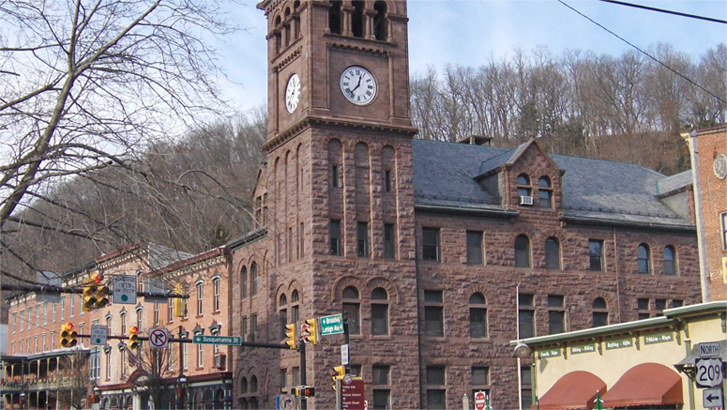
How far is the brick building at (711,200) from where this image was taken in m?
41.6

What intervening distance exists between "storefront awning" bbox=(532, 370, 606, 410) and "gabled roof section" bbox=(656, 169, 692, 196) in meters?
21.4

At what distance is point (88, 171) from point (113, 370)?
55288 mm

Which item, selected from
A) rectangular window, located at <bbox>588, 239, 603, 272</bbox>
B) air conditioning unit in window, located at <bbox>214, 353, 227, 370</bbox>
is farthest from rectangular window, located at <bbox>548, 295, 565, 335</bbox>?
air conditioning unit in window, located at <bbox>214, 353, 227, 370</bbox>

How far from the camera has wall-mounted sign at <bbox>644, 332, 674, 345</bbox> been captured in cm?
2932

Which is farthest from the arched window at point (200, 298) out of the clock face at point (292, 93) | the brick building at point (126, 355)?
the clock face at point (292, 93)

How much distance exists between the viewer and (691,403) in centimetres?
2820

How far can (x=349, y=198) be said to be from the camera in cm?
4275

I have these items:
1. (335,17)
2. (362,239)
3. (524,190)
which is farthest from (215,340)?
(524,190)

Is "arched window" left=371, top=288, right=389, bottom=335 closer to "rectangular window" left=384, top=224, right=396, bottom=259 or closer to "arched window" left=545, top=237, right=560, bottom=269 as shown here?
"rectangular window" left=384, top=224, right=396, bottom=259

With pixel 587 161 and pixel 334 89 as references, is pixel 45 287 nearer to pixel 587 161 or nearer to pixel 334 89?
pixel 334 89

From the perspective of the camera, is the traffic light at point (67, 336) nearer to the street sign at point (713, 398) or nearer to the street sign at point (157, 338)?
the street sign at point (157, 338)

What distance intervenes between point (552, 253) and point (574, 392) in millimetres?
15311

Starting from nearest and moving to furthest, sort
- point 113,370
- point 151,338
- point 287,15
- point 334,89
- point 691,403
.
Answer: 1. point 691,403
2. point 151,338
3. point 334,89
4. point 287,15
5. point 113,370

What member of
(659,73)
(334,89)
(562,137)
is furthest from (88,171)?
(659,73)
